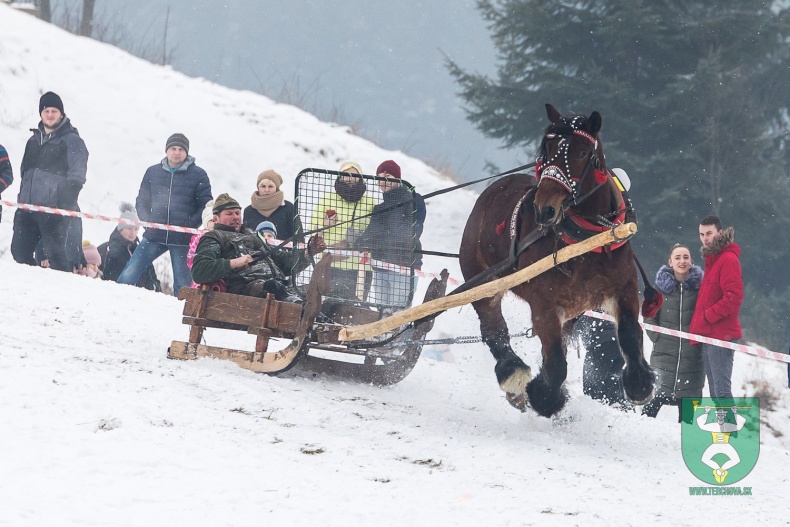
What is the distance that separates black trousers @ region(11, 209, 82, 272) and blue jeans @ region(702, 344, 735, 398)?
21.7 ft

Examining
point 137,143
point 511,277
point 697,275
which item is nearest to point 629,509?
point 511,277

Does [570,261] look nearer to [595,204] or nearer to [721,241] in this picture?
[595,204]

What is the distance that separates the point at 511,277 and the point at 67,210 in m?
6.29

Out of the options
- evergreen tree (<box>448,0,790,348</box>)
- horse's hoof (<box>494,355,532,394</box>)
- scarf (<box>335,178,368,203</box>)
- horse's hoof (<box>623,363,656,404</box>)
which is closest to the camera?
horse's hoof (<box>623,363,656,404</box>)

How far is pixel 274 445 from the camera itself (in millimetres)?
4551

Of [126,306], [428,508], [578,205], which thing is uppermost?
[578,205]

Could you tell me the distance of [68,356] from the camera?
5637 mm

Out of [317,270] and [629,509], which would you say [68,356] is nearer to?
[317,270]

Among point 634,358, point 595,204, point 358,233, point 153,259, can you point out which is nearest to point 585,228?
point 595,204

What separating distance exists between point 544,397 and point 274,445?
1825mm

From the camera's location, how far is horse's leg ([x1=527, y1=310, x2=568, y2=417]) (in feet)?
18.2

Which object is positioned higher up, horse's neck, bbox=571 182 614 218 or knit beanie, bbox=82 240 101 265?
horse's neck, bbox=571 182 614 218

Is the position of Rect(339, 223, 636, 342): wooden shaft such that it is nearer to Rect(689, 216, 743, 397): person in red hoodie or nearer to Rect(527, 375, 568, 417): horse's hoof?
Rect(527, 375, 568, 417): horse's hoof

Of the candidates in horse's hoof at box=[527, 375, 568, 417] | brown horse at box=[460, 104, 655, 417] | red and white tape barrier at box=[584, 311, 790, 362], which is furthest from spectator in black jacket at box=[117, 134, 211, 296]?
horse's hoof at box=[527, 375, 568, 417]
